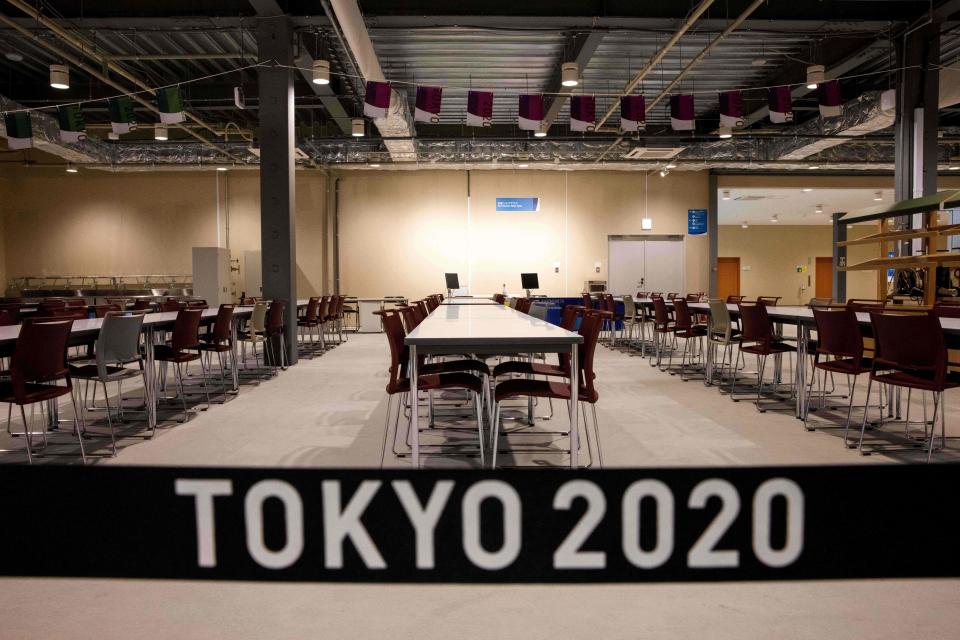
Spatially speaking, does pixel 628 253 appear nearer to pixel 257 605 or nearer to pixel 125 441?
pixel 125 441

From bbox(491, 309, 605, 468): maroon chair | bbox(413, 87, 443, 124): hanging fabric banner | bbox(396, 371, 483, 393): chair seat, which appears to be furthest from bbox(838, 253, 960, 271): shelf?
bbox(396, 371, 483, 393): chair seat

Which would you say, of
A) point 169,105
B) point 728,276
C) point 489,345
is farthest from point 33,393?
point 728,276

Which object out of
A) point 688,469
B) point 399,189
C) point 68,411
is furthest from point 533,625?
point 399,189

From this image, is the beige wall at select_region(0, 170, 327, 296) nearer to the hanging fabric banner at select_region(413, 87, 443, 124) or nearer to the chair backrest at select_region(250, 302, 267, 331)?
the hanging fabric banner at select_region(413, 87, 443, 124)

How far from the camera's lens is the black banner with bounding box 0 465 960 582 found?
2.22 ft

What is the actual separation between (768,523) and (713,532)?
0.06m

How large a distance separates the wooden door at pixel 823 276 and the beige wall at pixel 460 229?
11.4 m

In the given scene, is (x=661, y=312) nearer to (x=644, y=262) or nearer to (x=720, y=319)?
(x=720, y=319)

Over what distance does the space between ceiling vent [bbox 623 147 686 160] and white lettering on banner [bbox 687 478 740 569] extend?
34.9 ft

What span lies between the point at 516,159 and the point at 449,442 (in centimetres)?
881

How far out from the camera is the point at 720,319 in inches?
227

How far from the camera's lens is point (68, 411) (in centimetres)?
479

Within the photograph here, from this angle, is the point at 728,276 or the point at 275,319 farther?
the point at 728,276

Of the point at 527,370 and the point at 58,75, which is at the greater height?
the point at 58,75
